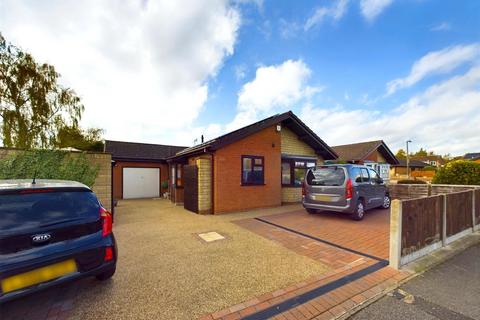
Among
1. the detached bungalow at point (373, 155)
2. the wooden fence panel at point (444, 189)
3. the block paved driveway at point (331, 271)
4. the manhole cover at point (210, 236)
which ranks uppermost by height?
the detached bungalow at point (373, 155)

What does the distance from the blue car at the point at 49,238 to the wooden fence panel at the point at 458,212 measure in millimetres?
6883

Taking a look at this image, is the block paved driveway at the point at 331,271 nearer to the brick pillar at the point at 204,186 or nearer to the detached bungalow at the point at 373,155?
the brick pillar at the point at 204,186

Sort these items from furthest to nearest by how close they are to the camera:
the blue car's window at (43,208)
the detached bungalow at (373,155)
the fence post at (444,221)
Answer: the detached bungalow at (373,155) < the fence post at (444,221) < the blue car's window at (43,208)

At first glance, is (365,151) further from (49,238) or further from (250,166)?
(49,238)

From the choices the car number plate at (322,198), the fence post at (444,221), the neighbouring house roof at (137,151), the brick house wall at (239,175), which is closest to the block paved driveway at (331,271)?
the car number plate at (322,198)

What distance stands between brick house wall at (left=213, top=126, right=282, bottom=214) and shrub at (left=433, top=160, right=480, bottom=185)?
8183 millimetres

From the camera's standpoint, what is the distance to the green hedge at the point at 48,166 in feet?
19.5

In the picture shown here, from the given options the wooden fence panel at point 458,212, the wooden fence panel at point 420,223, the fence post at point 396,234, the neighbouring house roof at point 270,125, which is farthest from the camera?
the neighbouring house roof at point 270,125

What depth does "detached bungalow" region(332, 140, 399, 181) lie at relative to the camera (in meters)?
20.0

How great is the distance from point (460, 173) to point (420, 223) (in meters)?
8.88

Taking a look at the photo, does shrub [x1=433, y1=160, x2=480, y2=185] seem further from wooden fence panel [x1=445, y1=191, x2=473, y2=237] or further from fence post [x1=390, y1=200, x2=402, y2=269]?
fence post [x1=390, y1=200, x2=402, y2=269]

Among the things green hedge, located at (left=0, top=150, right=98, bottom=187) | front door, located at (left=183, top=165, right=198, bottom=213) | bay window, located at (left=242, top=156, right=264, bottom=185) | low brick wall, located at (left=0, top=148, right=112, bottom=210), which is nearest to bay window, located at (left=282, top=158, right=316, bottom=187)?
bay window, located at (left=242, top=156, right=264, bottom=185)

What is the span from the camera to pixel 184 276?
130 inches

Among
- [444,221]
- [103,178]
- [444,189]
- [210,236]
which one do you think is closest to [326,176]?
[444,221]
